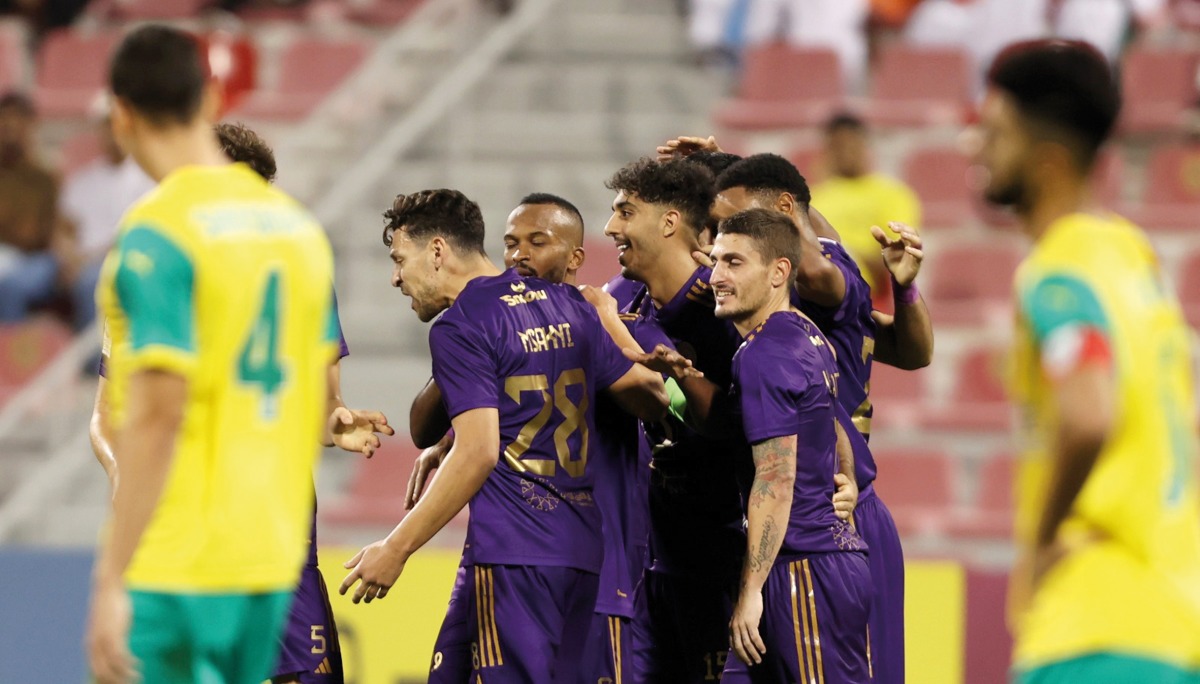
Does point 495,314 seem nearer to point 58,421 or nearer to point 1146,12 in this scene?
point 58,421

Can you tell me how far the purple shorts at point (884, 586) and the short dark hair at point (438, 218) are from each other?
1.70 metres

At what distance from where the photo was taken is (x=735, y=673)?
5.42 metres

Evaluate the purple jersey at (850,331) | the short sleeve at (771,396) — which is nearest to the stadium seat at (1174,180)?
the purple jersey at (850,331)

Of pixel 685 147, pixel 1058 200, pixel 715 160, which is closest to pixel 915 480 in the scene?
pixel 685 147

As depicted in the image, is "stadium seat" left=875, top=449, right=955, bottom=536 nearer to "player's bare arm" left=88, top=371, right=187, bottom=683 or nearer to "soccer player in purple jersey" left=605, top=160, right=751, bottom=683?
"soccer player in purple jersey" left=605, top=160, right=751, bottom=683

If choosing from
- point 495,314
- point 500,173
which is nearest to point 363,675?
point 495,314

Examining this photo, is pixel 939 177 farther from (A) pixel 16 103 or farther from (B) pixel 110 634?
(B) pixel 110 634

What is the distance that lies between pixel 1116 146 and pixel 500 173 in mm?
4564

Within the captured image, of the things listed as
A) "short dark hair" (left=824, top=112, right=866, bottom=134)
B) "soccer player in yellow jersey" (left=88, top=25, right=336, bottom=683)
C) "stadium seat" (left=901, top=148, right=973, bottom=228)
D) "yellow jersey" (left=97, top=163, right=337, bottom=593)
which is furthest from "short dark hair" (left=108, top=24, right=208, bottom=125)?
"stadium seat" (left=901, top=148, right=973, bottom=228)

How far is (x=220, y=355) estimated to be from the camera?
3.57 metres

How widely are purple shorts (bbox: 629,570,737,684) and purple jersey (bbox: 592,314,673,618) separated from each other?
17 centimetres

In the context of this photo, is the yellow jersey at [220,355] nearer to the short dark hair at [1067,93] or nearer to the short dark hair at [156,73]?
the short dark hair at [156,73]

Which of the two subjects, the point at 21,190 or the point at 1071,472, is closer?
the point at 1071,472

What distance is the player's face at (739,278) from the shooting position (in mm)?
5438
